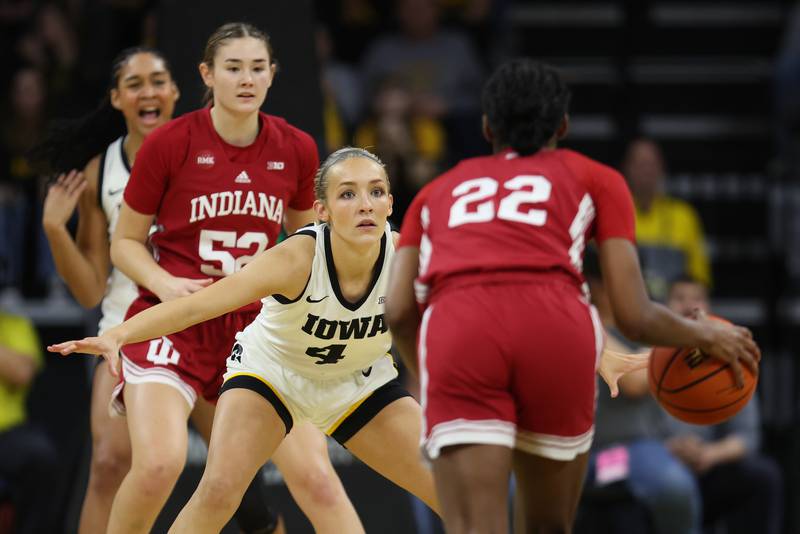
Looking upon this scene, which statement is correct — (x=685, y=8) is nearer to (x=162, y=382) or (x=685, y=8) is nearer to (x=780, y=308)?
(x=780, y=308)

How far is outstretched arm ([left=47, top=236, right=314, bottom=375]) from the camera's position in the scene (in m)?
4.33

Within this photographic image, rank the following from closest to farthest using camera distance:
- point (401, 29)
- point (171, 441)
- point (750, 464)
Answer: point (171, 441)
point (750, 464)
point (401, 29)

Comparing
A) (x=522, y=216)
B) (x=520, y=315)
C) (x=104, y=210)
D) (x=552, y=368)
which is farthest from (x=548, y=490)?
(x=104, y=210)

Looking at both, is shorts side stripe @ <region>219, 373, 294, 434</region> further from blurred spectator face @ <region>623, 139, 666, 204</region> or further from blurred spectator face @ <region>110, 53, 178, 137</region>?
blurred spectator face @ <region>623, 139, 666, 204</region>

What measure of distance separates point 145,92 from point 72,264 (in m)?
0.77

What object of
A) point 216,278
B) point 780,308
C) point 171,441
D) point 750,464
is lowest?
point 750,464

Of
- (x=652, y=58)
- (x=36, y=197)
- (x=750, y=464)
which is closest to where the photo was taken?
(x=750, y=464)

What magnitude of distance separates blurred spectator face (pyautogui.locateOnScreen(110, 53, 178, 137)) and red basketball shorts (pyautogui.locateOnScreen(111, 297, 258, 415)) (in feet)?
2.77

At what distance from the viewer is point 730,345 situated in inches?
155

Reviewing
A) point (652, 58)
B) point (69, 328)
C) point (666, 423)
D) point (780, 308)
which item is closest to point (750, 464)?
point (666, 423)

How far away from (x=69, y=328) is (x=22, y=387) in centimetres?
114

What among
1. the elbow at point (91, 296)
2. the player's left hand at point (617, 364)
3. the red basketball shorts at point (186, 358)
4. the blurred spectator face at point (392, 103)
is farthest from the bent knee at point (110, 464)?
the blurred spectator face at point (392, 103)

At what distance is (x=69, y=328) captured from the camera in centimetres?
901

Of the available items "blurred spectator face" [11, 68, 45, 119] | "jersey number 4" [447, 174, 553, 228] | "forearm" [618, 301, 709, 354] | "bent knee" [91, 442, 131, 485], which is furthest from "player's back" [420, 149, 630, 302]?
"blurred spectator face" [11, 68, 45, 119]
